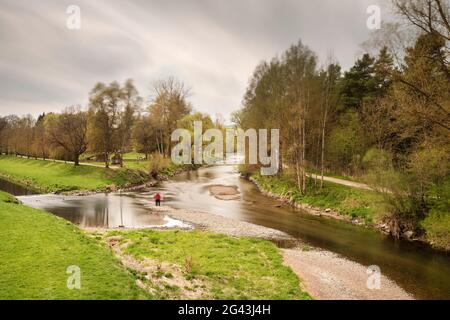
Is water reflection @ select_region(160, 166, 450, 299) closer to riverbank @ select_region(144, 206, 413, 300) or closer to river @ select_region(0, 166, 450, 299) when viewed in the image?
river @ select_region(0, 166, 450, 299)

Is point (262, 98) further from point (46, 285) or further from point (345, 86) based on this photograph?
point (46, 285)

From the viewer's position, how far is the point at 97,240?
17.5 m

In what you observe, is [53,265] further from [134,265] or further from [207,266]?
[207,266]

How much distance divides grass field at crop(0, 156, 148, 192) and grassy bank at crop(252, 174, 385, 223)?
20.8 m

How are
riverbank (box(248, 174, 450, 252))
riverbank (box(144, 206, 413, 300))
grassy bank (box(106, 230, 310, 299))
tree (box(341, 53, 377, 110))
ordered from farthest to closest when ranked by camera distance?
tree (box(341, 53, 377, 110))
riverbank (box(248, 174, 450, 252))
riverbank (box(144, 206, 413, 300))
grassy bank (box(106, 230, 310, 299))

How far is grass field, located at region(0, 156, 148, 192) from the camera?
40169 mm

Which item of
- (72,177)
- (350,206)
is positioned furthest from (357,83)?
(72,177)

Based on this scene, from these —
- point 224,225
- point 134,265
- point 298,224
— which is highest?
point 134,265

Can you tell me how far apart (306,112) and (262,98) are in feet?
45.9

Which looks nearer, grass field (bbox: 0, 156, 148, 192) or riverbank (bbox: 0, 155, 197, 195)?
riverbank (bbox: 0, 155, 197, 195)

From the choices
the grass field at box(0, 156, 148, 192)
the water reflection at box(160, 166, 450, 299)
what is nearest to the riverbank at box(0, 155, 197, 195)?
the grass field at box(0, 156, 148, 192)

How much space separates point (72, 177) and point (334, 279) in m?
39.7

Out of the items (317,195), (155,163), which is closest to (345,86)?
(317,195)

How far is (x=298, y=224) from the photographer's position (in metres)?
25.0
